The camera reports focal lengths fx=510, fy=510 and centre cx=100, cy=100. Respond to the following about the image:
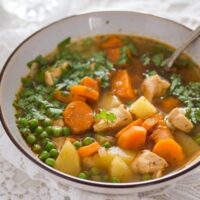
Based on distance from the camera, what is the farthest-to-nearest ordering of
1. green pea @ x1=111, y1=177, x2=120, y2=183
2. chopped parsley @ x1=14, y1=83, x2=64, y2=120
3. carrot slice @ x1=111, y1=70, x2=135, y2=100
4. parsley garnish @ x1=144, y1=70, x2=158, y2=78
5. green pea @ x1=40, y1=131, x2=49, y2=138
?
parsley garnish @ x1=144, y1=70, x2=158, y2=78
carrot slice @ x1=111, y1=70, x2=135, y2=100
chopped parsley @ x1=14, y1=83, x2=64, y2=120
green pea @ x1=40, y1=131, x2=49, y2=138
green pea @ x1=111, y1=177, x2=120, y2=183

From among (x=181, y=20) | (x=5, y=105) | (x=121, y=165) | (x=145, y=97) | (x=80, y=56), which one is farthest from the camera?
(x=181, y=20)

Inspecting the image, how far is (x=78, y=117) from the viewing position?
8.98 ft

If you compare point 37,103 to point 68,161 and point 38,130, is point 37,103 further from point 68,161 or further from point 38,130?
point 68,161

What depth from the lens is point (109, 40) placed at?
3240mm

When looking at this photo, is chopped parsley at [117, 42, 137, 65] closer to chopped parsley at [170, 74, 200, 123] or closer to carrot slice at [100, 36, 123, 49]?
carrot slice at [100, 36, 123, 49]

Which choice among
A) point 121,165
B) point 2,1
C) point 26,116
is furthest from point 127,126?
point 2,1

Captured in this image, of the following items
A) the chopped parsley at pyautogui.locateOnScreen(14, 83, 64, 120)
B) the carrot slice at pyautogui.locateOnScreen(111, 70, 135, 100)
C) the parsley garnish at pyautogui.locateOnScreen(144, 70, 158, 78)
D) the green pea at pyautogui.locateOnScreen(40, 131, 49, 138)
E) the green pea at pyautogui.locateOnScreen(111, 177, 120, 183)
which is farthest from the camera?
the parsley garnish at pyautogui.locateOnScreen(144, 70, 158, 78)

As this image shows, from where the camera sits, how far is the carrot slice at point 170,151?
8.38 feet

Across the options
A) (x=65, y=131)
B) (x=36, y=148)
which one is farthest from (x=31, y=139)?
(x=65, y=131)

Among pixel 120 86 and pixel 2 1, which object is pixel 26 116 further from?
pixel 2 1

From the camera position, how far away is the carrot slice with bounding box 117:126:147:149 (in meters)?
2.59

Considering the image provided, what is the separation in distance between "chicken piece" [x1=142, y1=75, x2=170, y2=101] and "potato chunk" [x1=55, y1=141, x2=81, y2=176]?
0.59 meters

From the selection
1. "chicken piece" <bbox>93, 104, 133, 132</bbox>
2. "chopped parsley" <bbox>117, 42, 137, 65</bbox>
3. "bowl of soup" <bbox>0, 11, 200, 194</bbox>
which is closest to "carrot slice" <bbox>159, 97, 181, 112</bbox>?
"bowl of soup" <bbox>0, 11, 200, 194</bbox>

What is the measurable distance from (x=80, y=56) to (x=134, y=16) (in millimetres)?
421
